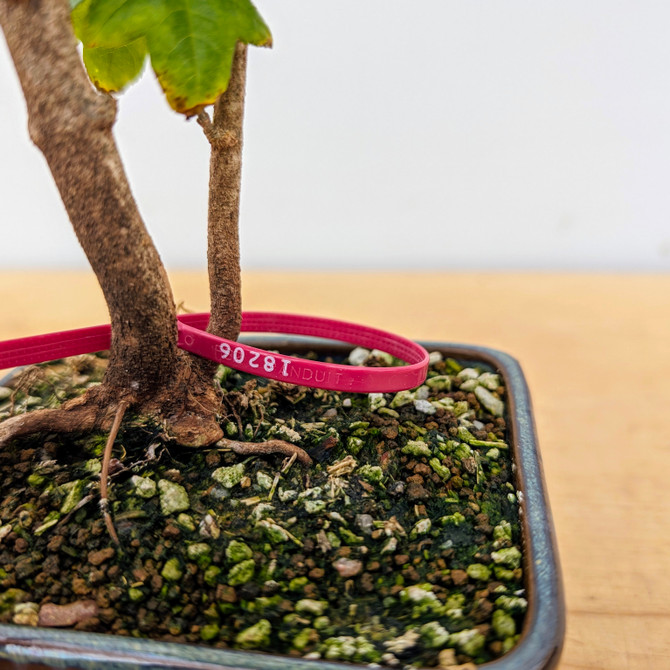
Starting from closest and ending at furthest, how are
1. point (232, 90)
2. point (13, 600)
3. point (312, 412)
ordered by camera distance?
point (13, 600)
point (232, 90)
point (312, 412)

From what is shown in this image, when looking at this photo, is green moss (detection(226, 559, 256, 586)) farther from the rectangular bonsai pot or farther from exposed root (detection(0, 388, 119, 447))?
exposed root (detection(0, 388, 119, 447))

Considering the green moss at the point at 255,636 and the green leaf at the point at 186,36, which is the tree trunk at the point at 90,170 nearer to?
the green leaf at the point at 186,36

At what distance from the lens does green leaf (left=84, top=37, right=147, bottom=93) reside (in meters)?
0.58

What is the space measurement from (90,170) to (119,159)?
0.03m

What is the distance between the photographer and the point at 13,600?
47 cm

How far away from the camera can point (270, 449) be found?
0.61 m

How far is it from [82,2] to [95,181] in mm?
154

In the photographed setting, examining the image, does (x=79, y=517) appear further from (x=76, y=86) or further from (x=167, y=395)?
(x=76, y=86)

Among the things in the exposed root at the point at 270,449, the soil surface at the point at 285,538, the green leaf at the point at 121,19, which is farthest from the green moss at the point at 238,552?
the green leaf at the point at 121,19

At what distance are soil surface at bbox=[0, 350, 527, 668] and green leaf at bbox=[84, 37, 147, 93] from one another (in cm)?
32

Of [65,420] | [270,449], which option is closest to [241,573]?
[270,449]

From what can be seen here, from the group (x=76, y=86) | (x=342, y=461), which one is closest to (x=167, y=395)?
(x=342, y=461)

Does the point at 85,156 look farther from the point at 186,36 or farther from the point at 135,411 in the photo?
the point at 135,411

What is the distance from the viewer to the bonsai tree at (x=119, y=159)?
47cm
